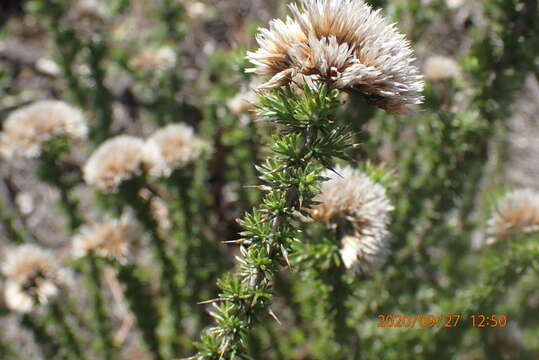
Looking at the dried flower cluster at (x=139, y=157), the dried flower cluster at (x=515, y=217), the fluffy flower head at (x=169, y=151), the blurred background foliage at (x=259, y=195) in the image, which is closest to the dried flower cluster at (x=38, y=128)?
the blurred background foliage at (x=259, y=195)

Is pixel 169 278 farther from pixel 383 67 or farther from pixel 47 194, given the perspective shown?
pixel 383 67

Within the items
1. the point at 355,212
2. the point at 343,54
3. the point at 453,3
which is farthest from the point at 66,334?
the point at 453,3

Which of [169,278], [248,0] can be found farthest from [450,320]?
[248,0]

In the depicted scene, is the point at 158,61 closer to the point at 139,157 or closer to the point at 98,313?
the point at 139,157

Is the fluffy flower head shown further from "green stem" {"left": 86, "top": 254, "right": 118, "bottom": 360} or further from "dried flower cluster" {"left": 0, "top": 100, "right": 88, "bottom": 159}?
"green stem" {"left": 86, "top": 254, "right": 118, "bottom": 360}

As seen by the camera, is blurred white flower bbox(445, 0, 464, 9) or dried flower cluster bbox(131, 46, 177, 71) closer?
dried flower cluster bbox(131, 46, 177, 71)
